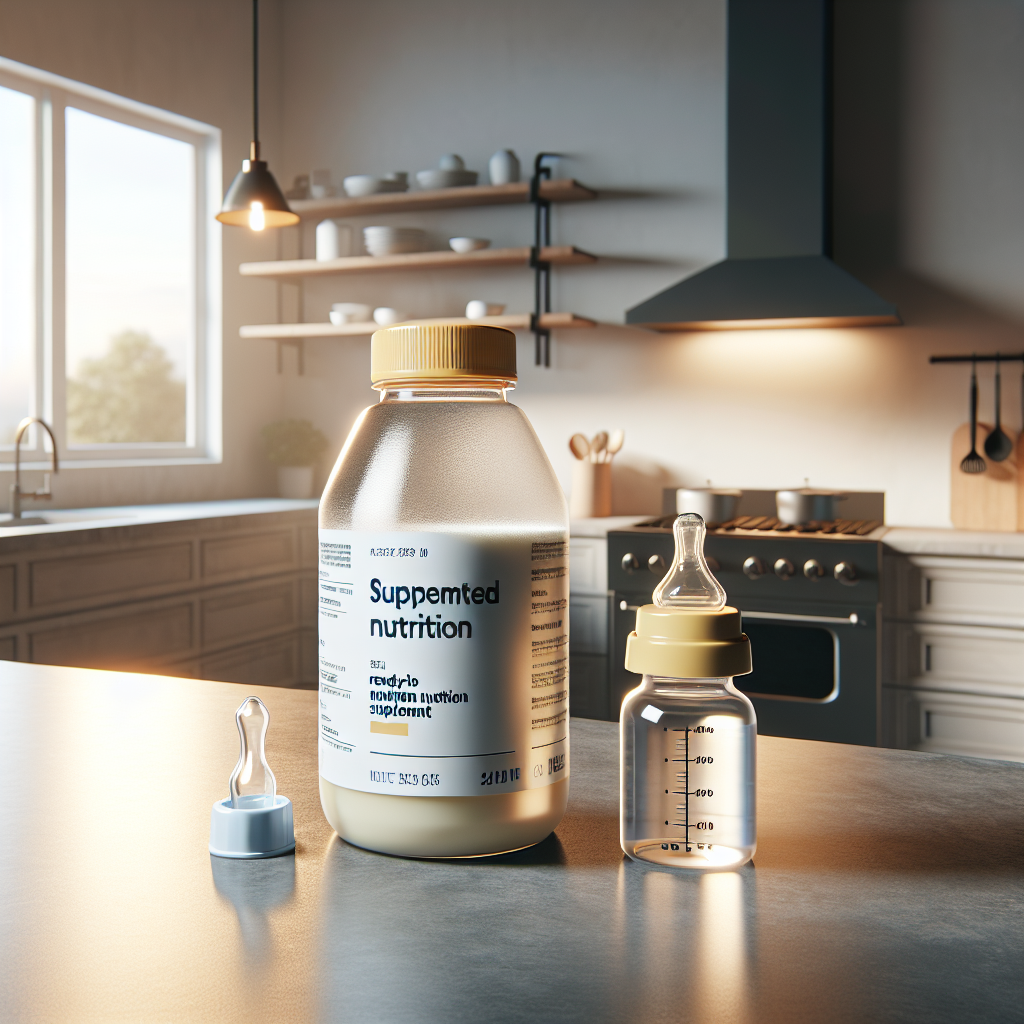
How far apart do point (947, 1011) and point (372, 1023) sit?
0.21 meters

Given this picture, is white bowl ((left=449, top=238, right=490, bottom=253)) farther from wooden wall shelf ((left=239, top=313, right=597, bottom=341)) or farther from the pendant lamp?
the pendant lamp

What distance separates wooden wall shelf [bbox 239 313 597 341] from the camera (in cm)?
370

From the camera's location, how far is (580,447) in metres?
3.91

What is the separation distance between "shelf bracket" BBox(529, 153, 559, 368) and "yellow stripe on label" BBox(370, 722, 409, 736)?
3.32m

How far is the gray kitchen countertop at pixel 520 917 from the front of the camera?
16.0 inches

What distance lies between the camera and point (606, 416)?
13.1 feet

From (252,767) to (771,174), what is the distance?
3.22 m

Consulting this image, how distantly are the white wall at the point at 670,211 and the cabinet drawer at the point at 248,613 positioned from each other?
1.02 m

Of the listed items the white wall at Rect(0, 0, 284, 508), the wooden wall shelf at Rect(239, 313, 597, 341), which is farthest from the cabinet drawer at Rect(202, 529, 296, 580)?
the wooden wall shelf at Rect(239, 313, 597, 341)

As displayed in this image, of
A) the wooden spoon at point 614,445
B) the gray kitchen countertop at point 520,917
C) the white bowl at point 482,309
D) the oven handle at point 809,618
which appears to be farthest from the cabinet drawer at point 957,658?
the gray kitchen countertop at point 520,917

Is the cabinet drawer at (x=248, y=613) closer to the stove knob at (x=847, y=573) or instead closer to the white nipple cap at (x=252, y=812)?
the stove knob at (x=847, y=573)

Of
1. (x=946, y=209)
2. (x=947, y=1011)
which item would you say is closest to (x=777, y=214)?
(x=946, y=209)

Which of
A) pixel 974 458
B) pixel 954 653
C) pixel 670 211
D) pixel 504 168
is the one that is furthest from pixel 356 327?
pixel 954 653

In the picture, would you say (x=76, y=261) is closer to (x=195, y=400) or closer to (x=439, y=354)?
(x=195, y=400)
